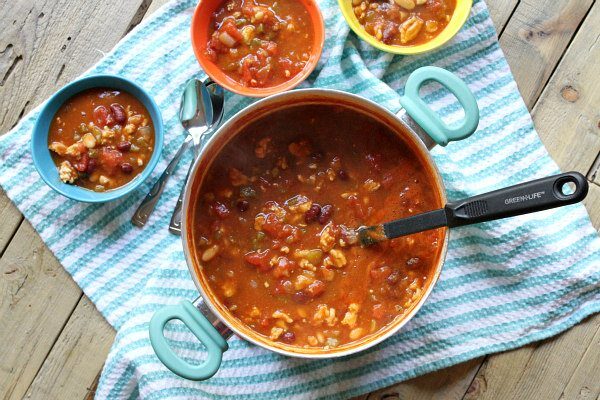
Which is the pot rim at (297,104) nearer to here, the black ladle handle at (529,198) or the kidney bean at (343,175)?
the kidney bean at (343,175)

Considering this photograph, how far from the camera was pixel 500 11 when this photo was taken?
101 inches

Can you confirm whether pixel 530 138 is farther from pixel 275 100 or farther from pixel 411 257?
pixel 275 100

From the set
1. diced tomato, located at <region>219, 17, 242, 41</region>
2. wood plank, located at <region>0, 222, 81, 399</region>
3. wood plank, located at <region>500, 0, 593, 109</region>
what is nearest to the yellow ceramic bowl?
wood plank, located at <region>500, 0, 593, 109</region>

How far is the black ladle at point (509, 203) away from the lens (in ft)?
5.45

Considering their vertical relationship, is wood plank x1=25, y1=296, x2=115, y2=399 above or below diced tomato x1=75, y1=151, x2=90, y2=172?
below

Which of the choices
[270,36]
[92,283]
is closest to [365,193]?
[270,36]

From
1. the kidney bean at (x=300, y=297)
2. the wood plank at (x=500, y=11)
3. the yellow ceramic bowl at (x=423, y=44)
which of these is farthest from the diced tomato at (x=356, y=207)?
the wood plank at (x=500, y=11)

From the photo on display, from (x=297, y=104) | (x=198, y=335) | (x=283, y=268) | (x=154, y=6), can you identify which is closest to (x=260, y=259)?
(x=283, y=268)

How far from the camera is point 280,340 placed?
2.21 metres

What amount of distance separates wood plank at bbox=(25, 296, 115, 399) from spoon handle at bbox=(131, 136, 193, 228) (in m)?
0.39

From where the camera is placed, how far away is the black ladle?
1.66m

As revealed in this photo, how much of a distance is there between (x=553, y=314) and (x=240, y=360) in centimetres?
121

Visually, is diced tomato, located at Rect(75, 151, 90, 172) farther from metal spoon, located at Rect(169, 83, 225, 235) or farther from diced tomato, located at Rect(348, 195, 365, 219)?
diced tomato, located at Rect(348, 195, 365, 219)

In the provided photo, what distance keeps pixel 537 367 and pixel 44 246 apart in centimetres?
198
